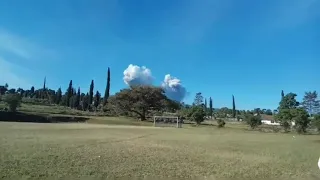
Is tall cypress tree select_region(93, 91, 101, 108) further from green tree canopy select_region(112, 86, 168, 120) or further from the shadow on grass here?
the shadow on grass

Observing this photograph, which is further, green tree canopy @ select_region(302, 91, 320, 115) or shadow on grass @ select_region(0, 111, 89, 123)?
green tree canopy @ select_region(302, 91, 320, 115)

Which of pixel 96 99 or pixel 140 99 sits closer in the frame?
pixel 140 99

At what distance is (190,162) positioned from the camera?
15.2m

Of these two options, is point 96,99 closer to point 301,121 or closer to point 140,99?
point 140,99

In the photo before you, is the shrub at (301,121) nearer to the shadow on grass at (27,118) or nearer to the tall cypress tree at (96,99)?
the shadow on grass at (27,118)

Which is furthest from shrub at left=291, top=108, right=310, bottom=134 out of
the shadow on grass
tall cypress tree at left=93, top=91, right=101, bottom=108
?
tall cypress tree at left=93, top=91, right=101, bottom=108

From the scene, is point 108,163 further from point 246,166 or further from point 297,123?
point 297,123

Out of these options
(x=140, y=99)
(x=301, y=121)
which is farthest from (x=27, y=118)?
(x=301, y=121)

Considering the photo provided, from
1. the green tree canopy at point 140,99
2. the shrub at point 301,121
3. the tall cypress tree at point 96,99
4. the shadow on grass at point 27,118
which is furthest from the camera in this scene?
the tall cypress tree at point 96,99

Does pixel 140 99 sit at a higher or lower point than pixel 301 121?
higher

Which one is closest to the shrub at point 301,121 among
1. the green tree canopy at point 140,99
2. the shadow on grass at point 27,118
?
the green tree canopy at point 140,99

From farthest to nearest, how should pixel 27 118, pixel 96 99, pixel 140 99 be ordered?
1. pixel 96 99
2. pixel 140 99
3. pixel 27 118

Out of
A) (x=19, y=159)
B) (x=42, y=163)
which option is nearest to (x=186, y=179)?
(x=42, y=163)

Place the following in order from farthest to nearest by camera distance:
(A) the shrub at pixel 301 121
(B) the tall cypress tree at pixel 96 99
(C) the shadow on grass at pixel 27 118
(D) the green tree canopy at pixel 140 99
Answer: (B) the tall cypress tree at pixel 96 99 < (D) the green tree canopy at pixel 140 99 < (C) the shadow on grass at pixel 27 118 < (A) the shrub at pixel 301 121
